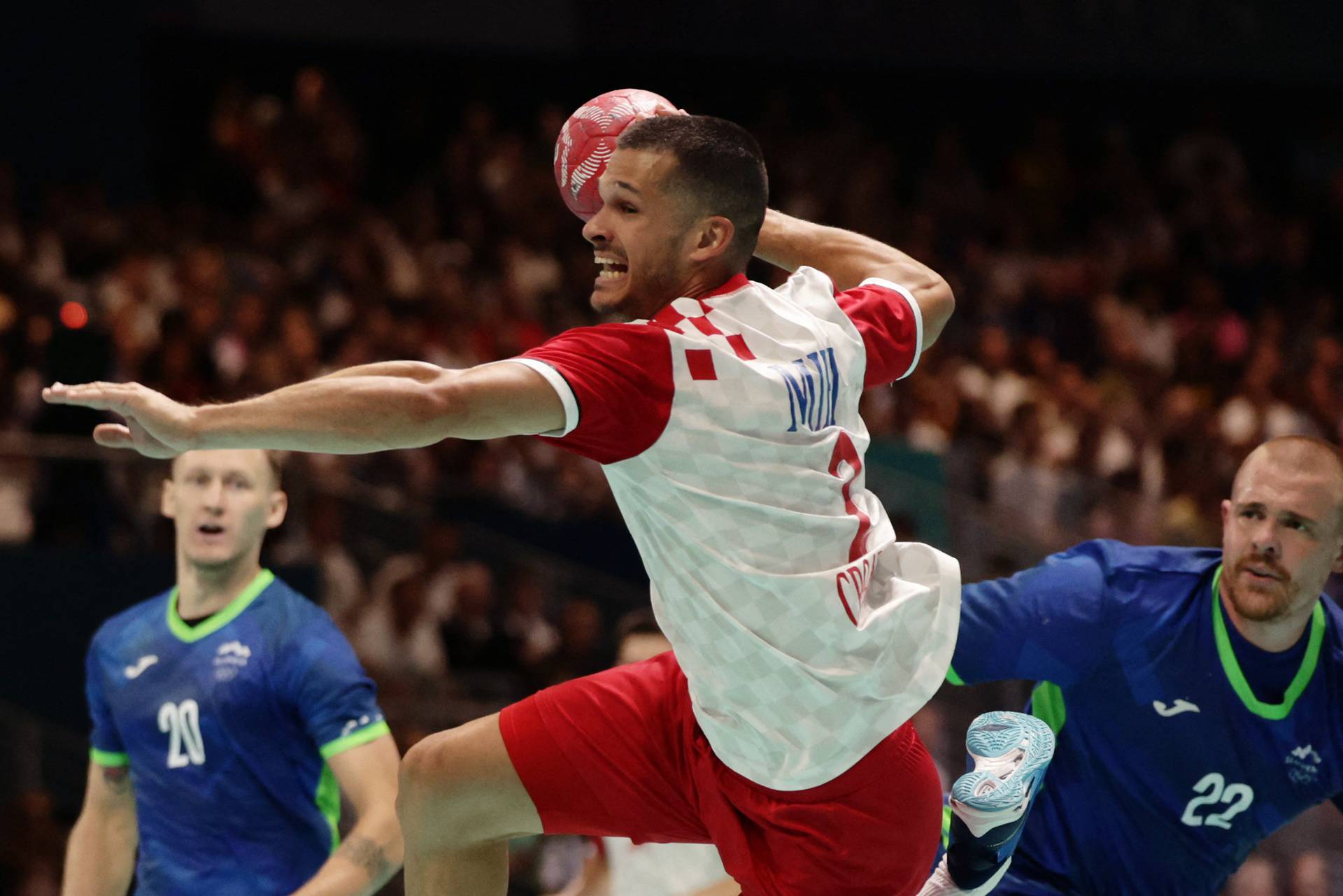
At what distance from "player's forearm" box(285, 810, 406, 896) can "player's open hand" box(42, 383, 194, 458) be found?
207cm

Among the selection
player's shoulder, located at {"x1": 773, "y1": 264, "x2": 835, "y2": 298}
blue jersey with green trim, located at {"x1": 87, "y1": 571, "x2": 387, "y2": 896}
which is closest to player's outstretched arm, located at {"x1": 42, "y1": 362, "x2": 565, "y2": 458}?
player's shoulder, located at {"x1": 773, "y1": 264, "x2": 835, "y2": 298}

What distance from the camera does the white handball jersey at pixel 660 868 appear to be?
5.96 meters

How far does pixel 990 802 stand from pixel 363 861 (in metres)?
1.85

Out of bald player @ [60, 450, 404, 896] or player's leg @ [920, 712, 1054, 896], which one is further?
bald player @ [60, 450, 404, 896]

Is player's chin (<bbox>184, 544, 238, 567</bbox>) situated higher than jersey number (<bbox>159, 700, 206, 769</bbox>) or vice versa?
player's chin (<bbox>184, 544, 238, 567</bbox>)

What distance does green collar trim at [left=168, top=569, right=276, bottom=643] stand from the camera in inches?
Answer: 209

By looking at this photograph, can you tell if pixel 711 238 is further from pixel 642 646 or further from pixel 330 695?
pixel 642 646

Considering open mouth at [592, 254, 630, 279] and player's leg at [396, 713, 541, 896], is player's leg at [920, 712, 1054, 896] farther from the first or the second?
open mouth at [592, 254, 630, 279]

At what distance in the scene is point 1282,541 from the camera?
14.9 ft

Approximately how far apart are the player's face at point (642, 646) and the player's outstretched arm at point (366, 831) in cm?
110

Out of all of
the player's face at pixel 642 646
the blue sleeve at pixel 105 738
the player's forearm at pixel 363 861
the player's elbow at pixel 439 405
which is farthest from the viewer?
the player's face at pixel 642 646

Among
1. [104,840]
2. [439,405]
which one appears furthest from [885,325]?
[104,840]

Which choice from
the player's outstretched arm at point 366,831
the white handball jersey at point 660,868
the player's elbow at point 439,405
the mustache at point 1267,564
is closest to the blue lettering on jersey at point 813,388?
the player's elbow at point 439,405

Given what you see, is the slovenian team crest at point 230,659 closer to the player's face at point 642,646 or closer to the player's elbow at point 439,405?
the player's face at point 642,646
